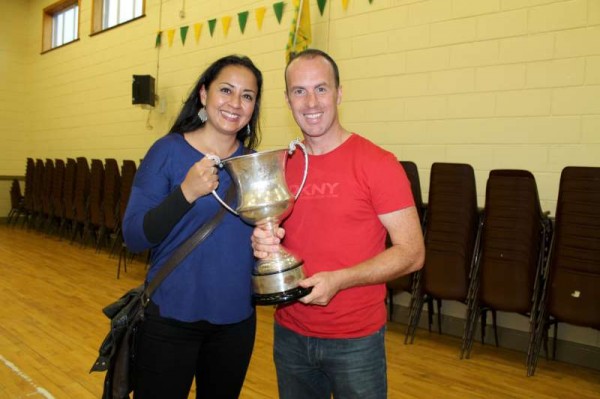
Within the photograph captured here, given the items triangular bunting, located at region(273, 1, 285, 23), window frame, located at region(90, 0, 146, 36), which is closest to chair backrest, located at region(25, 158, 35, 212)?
window frame, located at region(90, 0, 146, 36)

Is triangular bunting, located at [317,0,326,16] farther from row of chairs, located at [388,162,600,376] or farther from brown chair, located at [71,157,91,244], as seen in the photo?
brown chair, located at [71,157,91,244]

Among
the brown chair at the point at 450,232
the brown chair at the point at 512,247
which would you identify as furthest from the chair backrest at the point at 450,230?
the brown chair at the point at 512,247

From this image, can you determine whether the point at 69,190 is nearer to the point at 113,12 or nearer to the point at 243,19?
the point at 113,12

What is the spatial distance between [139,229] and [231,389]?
0.55 metres

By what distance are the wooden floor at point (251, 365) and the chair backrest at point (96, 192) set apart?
1.95 meters

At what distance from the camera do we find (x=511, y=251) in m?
3.24

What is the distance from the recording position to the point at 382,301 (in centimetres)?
139

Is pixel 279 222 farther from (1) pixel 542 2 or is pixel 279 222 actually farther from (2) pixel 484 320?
(1) pixel 542 2

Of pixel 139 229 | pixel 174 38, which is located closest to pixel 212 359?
pixel 139 229

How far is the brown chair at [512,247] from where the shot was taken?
125 inches

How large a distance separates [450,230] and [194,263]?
8.28ft

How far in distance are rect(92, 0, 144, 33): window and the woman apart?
6777 mm

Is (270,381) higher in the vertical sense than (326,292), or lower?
lower

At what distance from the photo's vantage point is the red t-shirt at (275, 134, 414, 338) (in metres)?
1.28
